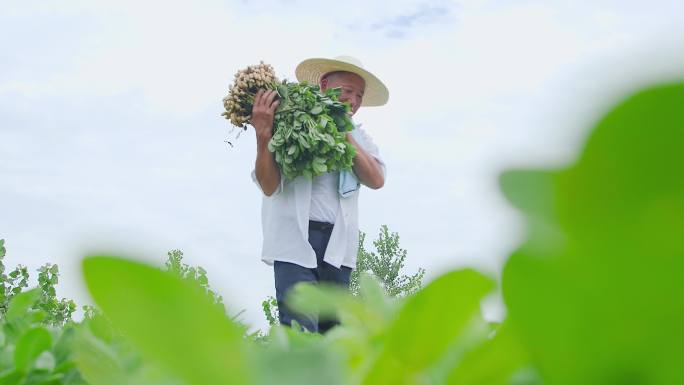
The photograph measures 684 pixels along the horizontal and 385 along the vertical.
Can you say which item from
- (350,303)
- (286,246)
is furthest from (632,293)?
(286,246)

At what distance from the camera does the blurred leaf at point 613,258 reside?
122mm

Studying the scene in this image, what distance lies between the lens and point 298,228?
3.53m

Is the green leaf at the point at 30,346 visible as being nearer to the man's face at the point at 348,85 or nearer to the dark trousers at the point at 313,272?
the dark trousers at the point at 313,272

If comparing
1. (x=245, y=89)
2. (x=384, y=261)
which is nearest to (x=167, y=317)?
(x=245, y=89)

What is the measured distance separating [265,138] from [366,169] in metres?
0.53

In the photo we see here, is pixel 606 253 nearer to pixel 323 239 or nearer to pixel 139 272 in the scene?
→ pixel 139 272

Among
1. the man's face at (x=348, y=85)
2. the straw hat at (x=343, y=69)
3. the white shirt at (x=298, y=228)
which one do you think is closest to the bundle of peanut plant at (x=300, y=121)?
the white shirt at (x=298, y=228)

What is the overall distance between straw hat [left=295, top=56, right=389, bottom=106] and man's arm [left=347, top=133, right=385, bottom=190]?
0.61m

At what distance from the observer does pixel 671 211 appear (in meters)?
0.12

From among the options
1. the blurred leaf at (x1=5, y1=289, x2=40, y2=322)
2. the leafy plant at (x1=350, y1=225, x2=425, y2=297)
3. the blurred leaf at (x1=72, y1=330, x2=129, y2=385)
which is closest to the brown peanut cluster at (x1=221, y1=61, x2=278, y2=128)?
the blurred leaf at (x1=5, y1=289, x2=40, y2=322)

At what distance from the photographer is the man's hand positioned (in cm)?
360

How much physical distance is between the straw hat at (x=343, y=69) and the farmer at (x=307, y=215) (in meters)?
0.60

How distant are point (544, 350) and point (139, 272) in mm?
83

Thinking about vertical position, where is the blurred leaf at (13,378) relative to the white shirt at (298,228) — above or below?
below
